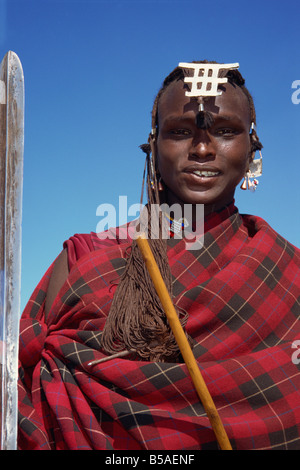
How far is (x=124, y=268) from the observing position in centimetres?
269

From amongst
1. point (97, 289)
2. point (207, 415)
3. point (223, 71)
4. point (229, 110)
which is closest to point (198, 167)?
point (229, 110)

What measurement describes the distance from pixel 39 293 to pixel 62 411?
2.22 feet

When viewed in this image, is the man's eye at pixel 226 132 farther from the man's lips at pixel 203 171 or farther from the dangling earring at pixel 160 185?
the dangling earring at pixel 160 185

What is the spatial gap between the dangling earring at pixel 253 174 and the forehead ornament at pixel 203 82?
0.43 metres

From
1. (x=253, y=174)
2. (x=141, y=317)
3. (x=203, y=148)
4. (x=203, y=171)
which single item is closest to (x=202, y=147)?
(x=203, y=148)

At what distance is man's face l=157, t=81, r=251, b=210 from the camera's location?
2.76m

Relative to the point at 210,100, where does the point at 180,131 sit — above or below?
below

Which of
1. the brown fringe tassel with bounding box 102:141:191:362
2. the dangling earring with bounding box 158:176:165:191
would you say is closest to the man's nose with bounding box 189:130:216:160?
the dangling earring with bounding box 158:176:165:191

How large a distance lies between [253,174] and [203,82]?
0.57m

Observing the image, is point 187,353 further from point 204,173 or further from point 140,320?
point 204,173

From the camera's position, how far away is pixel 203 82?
279 centimetres

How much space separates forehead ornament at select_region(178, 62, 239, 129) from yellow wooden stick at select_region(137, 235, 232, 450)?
2.99 ft
